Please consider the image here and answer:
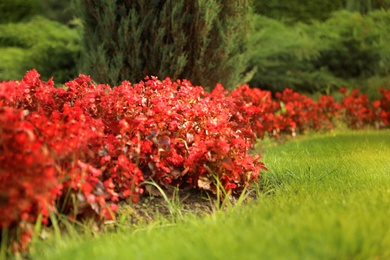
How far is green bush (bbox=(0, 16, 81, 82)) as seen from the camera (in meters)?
10.5

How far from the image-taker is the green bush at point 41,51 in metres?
10.5

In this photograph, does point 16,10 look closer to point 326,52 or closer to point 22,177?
point 326,52

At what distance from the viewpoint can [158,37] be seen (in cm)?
709

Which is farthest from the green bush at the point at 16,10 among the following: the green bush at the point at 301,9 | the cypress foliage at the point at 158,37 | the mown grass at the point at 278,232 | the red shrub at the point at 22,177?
the red shrub at the point at 22,177

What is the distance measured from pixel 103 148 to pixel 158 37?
134 inches

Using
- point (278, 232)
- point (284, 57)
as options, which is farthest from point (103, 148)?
point (284, 57)

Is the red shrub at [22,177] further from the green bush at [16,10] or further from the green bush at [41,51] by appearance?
the green bush at [16,10]

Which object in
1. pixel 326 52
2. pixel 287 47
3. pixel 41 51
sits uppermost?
pixel 287 47

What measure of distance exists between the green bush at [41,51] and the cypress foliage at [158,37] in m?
2.98

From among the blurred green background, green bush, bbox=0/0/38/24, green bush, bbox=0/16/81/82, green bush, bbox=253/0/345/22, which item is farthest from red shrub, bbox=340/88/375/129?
green bush, bbox=0/0/38/24

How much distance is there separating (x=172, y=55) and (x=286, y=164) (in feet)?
7.42

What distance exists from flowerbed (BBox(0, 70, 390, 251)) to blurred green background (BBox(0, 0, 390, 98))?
232 inches

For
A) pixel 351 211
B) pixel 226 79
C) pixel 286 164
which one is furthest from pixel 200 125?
pixel 226 79

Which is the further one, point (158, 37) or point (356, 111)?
point (356, 111)
